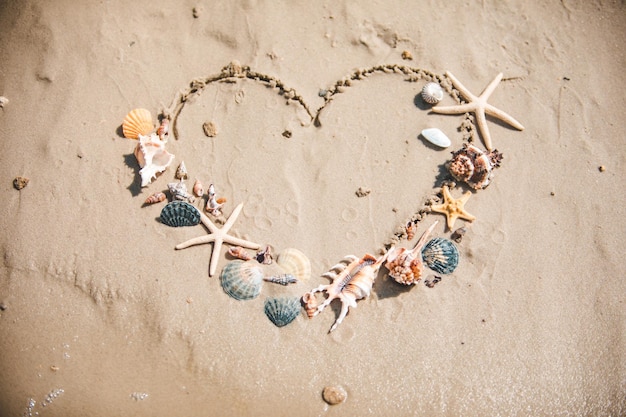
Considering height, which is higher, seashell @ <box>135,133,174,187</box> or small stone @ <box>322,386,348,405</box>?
seashell @ <box>135,133,174,187</box>

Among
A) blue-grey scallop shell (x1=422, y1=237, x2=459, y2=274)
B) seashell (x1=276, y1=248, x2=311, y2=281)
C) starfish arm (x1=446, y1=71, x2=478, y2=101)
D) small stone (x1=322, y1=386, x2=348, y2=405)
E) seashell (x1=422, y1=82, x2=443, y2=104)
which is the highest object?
starfish arm (x1=446, y1=71, x2=478, y2=101)

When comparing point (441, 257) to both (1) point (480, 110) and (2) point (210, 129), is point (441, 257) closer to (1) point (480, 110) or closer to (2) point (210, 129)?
(1) point (480, 110)

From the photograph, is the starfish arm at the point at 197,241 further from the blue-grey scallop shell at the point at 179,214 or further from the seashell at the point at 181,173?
the seashell at the point at 181,173

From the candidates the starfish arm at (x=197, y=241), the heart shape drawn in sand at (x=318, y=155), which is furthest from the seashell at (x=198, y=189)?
the starfish arm at (x=197, y=241)

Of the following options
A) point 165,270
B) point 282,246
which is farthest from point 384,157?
point 165,270

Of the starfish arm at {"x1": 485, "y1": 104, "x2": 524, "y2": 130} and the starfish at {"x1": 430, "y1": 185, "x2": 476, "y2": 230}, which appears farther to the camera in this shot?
the starfish arm at {"x1": 485, "y1": 104, "x2": 524, "y2": 130}

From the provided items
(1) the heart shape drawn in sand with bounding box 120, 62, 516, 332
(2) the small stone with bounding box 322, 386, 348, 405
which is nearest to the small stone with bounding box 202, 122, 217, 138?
(1) the heart shape drawn in sand with bounding box 120, 62, 516, 332

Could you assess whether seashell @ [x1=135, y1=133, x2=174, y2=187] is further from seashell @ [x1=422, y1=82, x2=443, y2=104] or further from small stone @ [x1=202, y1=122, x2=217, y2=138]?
seashell @ [x1=422, y1=82, x2=443, y2=104]
